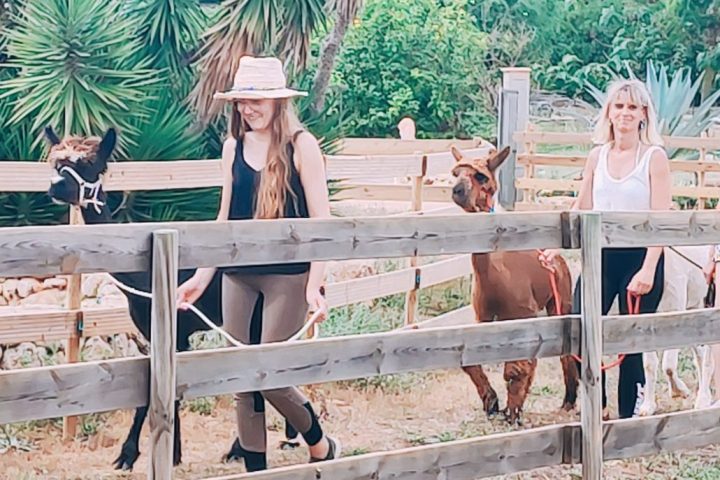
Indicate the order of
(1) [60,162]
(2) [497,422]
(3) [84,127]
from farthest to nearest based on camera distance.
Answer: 1. (3) [84,127]
2. (2) [497,422]
3. (1) [60,162]

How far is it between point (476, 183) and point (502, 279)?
465 mm

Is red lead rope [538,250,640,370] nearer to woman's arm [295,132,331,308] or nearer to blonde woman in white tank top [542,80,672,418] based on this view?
blonde woman in white tank top [542,80,672,418]

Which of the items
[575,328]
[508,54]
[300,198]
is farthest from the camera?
[508,54]

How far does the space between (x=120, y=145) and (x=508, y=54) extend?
13454mm

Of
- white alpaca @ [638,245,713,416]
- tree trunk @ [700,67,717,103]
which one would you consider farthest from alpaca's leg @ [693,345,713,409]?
tree trunk @ [700,67,717,103]

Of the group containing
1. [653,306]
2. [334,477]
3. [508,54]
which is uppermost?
[508,54]

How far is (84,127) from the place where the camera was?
7.03 m

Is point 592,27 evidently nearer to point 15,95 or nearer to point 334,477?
point 15,95

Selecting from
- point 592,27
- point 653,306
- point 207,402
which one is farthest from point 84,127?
point 592,27

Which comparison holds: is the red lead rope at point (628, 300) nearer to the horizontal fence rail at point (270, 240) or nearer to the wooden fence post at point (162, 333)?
the horizontal fence rail at point (270, 240)

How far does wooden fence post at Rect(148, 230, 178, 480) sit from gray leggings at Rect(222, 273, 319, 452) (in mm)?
889

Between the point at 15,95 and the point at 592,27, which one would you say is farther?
the point at 592,27

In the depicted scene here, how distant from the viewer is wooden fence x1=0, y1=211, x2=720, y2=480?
282cm

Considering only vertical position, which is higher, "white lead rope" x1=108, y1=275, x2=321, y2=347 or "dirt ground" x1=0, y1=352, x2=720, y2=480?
"white lead rope" x1=108, y1=275, x2=321, y2=347
